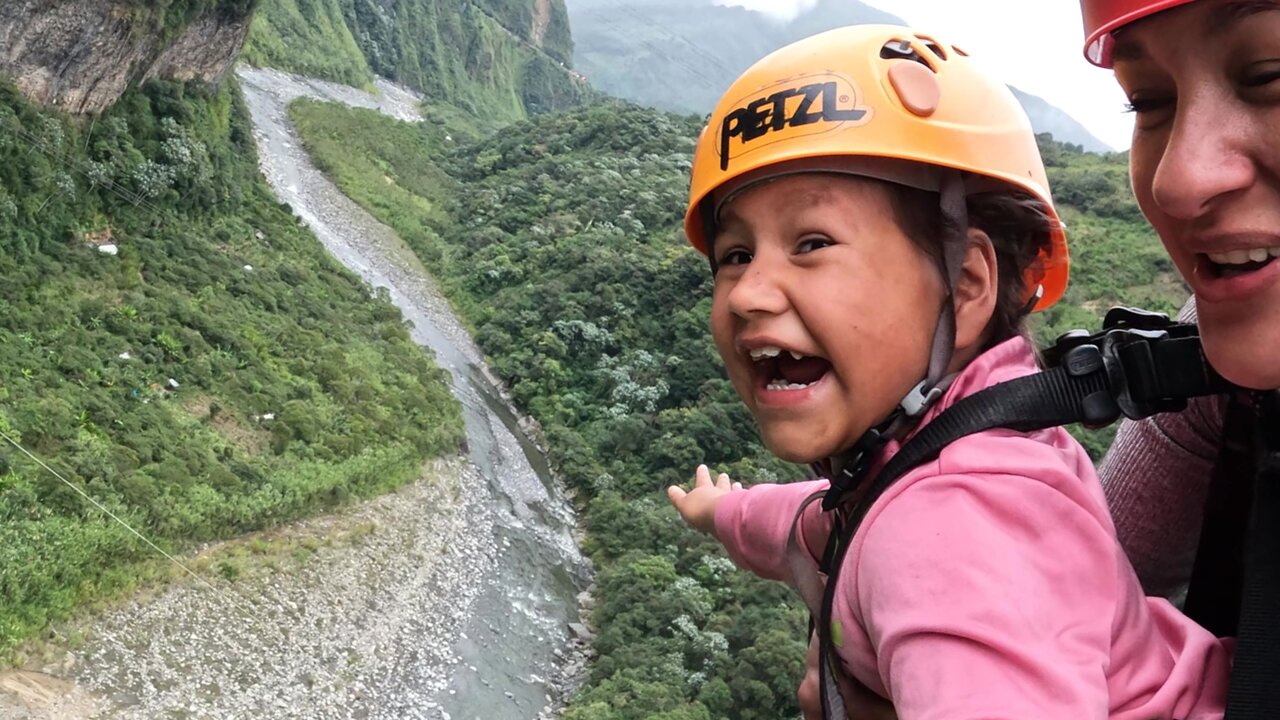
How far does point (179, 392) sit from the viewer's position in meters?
13.8

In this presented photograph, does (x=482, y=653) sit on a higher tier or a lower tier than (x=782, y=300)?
lower

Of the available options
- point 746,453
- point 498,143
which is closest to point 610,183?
point 498,143

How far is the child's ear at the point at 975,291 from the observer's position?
140 centimetres

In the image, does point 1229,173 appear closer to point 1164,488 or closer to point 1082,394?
point 1082,394

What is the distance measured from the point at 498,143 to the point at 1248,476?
45.5 meters

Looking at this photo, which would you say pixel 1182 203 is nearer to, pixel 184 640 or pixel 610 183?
pixel 184 640

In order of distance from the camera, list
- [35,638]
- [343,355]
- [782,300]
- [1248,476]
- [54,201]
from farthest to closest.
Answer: [343,355] → [54,201] → [35,638] → [782,300] → [1248,476]

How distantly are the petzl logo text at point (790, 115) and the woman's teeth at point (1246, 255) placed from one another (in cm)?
68

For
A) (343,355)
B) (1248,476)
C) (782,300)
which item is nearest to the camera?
(1248,476)

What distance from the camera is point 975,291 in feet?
4.65

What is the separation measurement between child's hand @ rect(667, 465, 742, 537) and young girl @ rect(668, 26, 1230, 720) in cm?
10

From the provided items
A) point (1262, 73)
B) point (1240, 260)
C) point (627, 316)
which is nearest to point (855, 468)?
point (1240, 260)

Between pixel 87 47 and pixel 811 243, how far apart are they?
58.0 ft

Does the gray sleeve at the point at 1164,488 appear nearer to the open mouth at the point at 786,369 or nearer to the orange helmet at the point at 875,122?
the orange helmet at the point at 875,122
